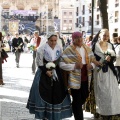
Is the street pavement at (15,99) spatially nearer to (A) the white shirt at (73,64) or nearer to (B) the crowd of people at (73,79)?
(B) the crowd of people at (73,79)

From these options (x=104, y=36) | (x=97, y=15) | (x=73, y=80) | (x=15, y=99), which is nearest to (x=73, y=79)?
(x=73, y=80)

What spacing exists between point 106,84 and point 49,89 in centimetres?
102

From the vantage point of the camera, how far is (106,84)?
5934 mm

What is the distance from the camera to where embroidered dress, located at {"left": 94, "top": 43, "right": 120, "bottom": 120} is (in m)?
5.92

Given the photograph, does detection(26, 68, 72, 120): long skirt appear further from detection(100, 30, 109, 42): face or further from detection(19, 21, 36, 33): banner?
detection(19, 21, 36, 33): banner

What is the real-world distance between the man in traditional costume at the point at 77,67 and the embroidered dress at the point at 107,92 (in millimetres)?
309

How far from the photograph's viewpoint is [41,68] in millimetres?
5551

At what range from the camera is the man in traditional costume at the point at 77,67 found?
18.3 ft

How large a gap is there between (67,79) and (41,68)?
1.55ft

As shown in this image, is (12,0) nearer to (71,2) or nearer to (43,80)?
(71,2)

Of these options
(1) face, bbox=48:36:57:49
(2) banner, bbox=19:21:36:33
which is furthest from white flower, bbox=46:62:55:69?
(2) banner, bbox=19:21:36:33

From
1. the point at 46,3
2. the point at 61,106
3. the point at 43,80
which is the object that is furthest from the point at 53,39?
the point at 46,3

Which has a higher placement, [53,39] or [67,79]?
[53,39]

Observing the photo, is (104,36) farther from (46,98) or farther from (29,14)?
(29,14)
